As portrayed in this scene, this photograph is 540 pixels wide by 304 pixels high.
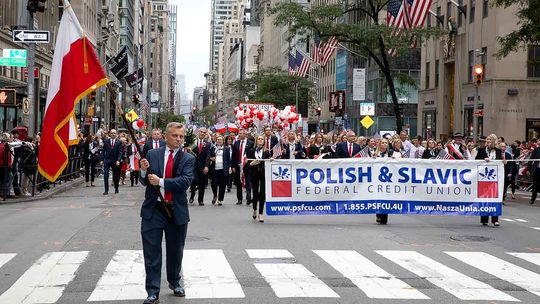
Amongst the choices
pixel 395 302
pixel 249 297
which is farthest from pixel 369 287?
pixel 249 297

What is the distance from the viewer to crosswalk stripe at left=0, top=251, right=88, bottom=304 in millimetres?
8516

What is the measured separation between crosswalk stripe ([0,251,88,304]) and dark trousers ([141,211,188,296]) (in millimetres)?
1133

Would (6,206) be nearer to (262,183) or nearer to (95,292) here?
(262,183)

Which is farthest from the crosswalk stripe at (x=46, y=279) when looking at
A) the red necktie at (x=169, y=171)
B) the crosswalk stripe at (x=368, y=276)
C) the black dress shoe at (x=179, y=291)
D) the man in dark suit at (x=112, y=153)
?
the man in dark suit at (x=112, y=153)

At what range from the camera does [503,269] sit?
10719 millimetres

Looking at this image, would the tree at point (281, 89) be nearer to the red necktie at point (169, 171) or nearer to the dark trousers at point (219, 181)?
the dark trousers at point (219, 181)

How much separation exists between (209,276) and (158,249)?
1695mm

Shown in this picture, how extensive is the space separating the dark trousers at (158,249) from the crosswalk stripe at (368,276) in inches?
85.6

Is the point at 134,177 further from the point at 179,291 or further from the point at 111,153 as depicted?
the point at 179,291

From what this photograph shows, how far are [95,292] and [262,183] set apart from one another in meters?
7.76

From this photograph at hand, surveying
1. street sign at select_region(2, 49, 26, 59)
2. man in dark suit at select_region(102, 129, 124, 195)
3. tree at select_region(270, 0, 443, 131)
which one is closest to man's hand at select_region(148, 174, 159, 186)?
man in dark suit at select_region(102, 129, 124, 195)

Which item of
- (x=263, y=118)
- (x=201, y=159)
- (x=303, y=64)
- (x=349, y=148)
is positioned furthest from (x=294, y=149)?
(x=303, y=64)

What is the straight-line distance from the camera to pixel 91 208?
18.9m

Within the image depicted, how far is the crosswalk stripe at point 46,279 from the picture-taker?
852cm
